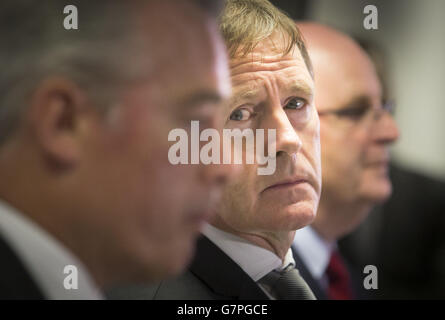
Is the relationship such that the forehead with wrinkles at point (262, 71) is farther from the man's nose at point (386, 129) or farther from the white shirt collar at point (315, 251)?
the man's nose at point (386, 129)

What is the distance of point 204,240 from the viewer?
2.58 feet

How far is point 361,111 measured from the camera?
1157 millimetres

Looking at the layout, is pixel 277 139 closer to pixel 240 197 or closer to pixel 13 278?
pixel 240 197

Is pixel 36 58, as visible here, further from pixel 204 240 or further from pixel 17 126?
pixel 204 240

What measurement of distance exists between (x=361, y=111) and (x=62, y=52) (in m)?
0.72

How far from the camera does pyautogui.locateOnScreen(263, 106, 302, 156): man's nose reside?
2.44ft

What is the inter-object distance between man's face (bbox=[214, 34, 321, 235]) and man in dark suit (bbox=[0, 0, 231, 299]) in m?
0.15

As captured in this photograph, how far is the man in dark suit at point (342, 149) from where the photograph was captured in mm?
1002

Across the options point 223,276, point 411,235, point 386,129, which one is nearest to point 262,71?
point 223,276

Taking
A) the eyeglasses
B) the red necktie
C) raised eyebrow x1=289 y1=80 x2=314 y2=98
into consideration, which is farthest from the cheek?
the red necktie

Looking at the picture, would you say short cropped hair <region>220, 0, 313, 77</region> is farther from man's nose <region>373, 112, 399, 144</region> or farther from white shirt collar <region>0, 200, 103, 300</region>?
man's nose <region>373, 112, 399, 144</region>

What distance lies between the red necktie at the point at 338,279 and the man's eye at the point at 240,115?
0.59m

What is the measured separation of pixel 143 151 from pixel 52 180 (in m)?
0.08
